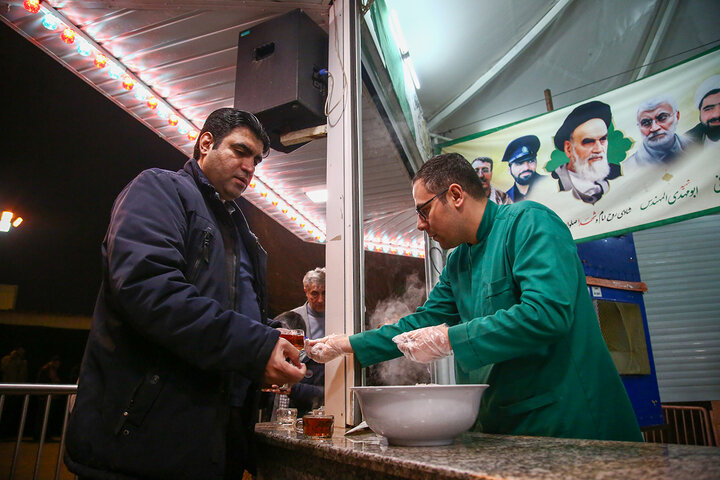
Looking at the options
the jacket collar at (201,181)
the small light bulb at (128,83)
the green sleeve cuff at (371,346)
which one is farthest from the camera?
the small light bulb at (128,83)

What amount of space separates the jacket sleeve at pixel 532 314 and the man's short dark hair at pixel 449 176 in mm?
473

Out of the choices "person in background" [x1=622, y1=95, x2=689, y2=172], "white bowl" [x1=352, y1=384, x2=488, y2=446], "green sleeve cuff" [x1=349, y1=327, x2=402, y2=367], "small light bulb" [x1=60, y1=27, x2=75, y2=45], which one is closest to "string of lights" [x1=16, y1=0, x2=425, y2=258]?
"small light bulb" [x1=60, y1=27, x2=75, y2=45]

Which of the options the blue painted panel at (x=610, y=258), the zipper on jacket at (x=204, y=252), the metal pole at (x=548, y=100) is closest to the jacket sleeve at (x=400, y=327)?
the zipper on jacket at (x=204, y=252)

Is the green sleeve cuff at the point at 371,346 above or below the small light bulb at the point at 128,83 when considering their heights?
below

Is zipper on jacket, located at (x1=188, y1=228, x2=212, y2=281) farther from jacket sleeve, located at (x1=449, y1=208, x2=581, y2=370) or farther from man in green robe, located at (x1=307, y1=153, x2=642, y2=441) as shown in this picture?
jacket sleeve, located at (x1=449, y1=208, x2=581, y2=370)

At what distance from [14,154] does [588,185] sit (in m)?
13.2

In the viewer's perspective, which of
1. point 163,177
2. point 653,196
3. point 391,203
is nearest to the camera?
point 163,177

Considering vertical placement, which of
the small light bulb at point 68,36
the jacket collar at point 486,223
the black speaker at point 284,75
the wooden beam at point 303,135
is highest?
the small light bulb at point 68,36

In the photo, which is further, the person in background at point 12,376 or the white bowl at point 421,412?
the person in background at point 12,376

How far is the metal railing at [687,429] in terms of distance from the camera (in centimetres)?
541

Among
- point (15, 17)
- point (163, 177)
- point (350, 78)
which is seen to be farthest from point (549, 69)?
point (15, 17)

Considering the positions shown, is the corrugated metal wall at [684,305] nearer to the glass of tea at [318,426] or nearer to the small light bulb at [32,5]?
the glass of tea at [318,426]

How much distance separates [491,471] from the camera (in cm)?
81

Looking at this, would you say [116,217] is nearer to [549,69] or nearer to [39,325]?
[549,69]
